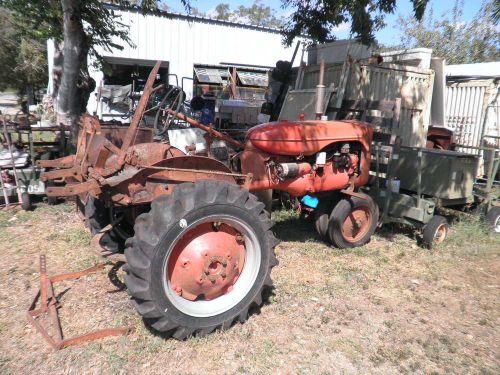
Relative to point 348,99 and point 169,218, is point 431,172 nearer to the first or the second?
point 348,99

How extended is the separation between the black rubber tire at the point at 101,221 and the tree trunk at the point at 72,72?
8.02ft

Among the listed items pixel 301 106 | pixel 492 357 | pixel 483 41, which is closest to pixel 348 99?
pixel 301 106

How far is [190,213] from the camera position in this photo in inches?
99.2

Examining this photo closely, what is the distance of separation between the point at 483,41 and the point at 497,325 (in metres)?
19.2

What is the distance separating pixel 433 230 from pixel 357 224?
2.79 ft

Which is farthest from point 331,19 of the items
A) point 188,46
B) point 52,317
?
point 188,46

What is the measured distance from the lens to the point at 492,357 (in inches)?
108

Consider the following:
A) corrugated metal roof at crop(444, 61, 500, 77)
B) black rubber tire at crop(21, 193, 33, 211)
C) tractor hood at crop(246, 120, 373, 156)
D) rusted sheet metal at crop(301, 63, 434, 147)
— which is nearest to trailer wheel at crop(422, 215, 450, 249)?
tractor hood at crop(246, 120, 373, 156)

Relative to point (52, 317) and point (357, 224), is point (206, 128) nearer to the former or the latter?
point (52, 317)

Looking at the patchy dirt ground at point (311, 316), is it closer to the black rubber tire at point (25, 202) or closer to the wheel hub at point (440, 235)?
the wheel hub at point (440, 235)

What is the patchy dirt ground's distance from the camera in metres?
2.55

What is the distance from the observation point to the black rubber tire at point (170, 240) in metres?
2.43

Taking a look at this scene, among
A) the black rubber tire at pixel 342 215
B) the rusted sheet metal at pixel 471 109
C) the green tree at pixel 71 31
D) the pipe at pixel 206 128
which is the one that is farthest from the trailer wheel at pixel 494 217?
the green tree at pixel 71 31

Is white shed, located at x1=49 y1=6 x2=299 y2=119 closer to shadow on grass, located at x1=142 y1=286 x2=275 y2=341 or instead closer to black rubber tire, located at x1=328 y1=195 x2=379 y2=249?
black rubber tire, located at x1=328 y1=195 x2=379 y2=249
